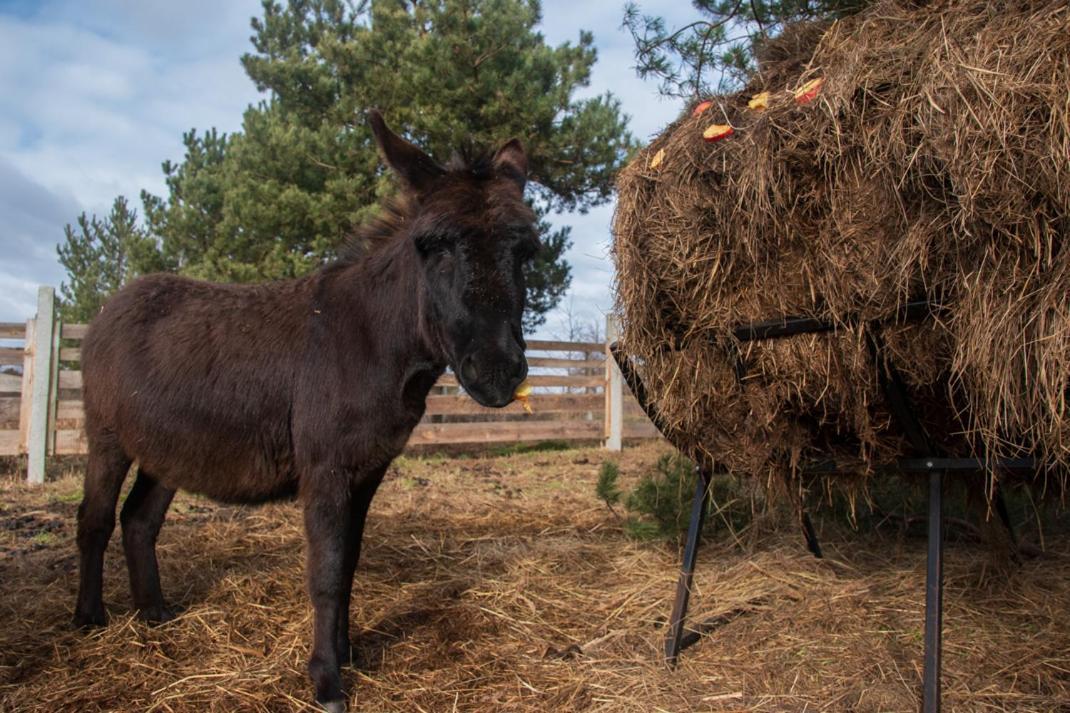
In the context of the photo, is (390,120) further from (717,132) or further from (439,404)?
(717,132)

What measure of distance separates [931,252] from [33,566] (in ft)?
18.5

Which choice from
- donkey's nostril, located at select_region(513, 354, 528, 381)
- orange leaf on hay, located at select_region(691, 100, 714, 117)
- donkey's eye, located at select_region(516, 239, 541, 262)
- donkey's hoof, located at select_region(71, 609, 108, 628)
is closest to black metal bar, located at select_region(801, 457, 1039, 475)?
donkey's nostril, located at select_region(513, 354, 528, 381)

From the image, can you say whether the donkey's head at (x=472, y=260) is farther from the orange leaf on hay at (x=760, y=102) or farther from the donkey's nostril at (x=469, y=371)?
the orange leaf on hay at (x=760, y=102)

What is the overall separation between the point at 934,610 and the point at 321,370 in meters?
2.74

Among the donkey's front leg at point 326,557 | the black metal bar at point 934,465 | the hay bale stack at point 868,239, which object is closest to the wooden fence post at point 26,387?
the donkey's front leg at point 326,557

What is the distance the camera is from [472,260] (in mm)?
3021

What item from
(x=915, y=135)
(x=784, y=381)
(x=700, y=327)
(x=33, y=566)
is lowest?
(x=33, y=566)

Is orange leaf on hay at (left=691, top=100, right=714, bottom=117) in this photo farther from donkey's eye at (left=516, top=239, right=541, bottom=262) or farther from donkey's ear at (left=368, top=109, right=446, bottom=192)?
donkey's ear at (left=368, top=109, right=446, bottom=192)

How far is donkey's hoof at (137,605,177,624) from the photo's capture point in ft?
12.7

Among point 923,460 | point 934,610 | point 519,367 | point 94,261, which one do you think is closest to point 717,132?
point 519,367

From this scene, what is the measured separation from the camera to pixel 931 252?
2.27 metres

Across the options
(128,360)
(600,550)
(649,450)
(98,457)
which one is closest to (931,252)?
(600,550)

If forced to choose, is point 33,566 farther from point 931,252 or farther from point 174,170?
point 174,170

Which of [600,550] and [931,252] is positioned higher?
[931,252]
